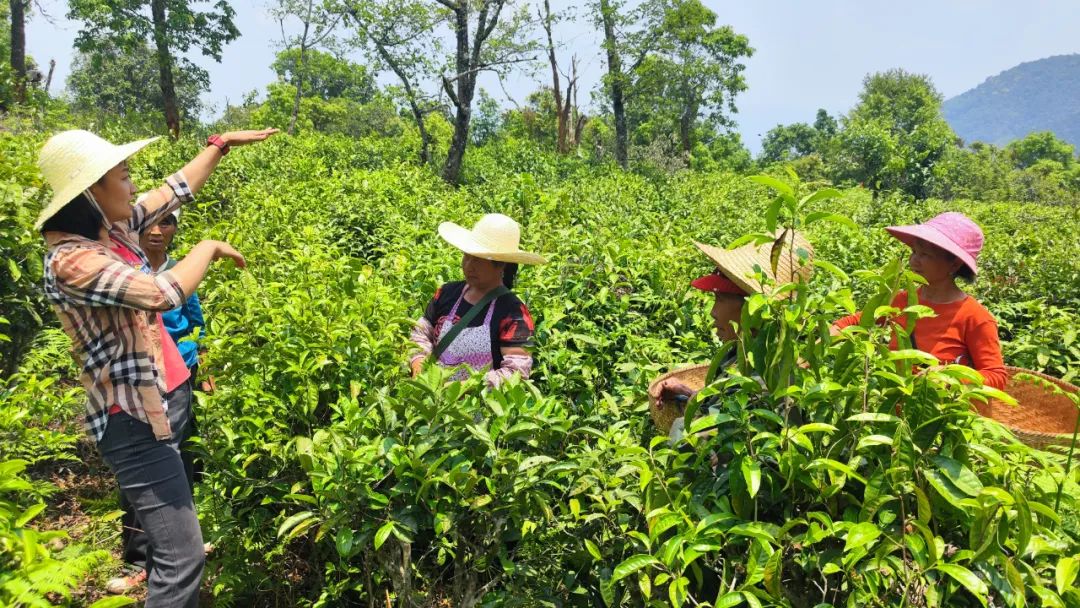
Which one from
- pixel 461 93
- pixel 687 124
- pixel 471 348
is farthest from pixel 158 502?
pixel 687 124

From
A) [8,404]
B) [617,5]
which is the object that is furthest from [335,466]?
[617,5]

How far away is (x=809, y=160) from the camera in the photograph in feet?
147

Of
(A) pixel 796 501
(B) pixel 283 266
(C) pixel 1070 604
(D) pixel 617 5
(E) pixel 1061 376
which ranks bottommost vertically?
(E) pixel 1061 376

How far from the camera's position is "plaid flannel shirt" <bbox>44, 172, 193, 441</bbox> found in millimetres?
1863

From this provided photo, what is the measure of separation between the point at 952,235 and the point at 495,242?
177cm

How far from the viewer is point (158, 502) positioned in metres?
2.05

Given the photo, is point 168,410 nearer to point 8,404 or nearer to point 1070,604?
point 8,404

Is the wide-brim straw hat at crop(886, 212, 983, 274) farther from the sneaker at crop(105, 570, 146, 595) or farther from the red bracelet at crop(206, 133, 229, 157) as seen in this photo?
the sneaker at crop(105, 570, 146, 595)

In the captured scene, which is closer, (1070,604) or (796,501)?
(1070,604)

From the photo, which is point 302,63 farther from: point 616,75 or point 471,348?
point 471,348

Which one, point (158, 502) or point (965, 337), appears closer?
point (158, 502)

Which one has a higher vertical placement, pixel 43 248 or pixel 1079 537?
pixel 43 248

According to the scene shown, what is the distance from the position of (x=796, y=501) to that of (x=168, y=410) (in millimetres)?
1961

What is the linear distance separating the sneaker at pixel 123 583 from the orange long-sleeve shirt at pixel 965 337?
119 inches
